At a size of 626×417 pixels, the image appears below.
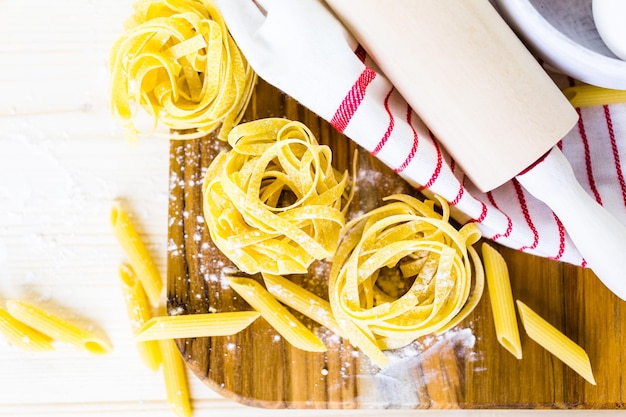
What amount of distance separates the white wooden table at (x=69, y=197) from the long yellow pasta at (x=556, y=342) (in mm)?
643

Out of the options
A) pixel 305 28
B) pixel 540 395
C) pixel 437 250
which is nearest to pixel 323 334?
pixel 437 250

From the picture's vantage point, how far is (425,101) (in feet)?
3.32

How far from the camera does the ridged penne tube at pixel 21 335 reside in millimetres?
1312

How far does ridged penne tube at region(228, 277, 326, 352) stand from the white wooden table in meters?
0.28

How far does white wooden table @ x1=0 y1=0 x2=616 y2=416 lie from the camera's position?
136 cm

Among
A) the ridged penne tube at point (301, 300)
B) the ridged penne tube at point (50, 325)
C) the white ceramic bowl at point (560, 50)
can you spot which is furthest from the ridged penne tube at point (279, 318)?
the white ceramic bowl at point (560, 50)

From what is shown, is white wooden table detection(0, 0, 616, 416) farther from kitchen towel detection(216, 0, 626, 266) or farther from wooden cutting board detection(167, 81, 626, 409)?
kitchen towel detection(216, 0, 626, 266)

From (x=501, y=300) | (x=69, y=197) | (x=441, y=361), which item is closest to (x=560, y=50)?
(x=501, y=300)

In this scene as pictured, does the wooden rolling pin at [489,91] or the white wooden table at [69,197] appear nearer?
the wooden rolling pin at [489,91]

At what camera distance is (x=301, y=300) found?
112 centimetres

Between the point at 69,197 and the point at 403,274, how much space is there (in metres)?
0.64

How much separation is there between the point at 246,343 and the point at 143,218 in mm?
357

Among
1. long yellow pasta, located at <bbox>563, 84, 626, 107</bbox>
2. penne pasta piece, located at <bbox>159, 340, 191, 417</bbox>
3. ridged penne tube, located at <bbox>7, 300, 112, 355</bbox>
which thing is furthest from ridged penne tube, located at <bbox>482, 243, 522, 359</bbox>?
ridged penne tube, located at <bbox>7, 300, 112, 355</bbox>

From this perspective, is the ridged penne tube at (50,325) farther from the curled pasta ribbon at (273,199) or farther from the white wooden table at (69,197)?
the curled pasta ribbon at (273,199)
